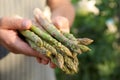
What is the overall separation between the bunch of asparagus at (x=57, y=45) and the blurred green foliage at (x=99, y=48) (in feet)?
6.56

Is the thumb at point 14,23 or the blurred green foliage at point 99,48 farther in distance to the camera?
the blurred green foliage at point 99,48

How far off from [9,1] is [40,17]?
8.7 inches

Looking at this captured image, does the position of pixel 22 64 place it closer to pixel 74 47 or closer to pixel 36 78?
pixel 36 78

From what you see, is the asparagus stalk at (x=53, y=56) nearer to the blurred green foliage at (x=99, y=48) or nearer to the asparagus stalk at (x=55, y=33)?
the asparagus stalk at (x=55, y=33)

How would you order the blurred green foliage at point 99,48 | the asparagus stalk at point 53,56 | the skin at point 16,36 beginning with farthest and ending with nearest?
1. the blurred green foliage at point 99,48
2. the skin at point 16,36
3. the asparagus stalk at point 53,56

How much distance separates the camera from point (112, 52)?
4.19 m

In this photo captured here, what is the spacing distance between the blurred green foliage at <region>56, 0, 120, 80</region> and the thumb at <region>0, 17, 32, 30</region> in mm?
1990

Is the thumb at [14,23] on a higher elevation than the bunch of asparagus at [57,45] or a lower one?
higher

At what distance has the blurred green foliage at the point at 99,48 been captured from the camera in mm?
3982

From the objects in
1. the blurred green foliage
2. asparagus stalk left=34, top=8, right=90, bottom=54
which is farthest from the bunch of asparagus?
the blurred green foliage


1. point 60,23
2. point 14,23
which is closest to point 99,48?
point 60,23

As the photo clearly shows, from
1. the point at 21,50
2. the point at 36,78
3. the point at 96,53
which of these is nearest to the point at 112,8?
the point at 96,53

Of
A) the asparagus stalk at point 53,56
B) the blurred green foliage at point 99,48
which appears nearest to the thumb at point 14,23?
the asparagus stalk at point 53,56

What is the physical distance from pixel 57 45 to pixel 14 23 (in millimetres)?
223
